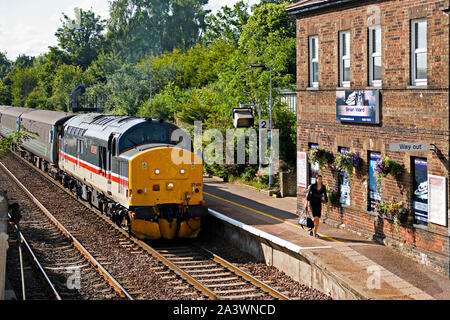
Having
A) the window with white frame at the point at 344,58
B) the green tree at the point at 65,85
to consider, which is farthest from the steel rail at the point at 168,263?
the green tree at the point at 65,85

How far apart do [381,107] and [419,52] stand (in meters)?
1.77

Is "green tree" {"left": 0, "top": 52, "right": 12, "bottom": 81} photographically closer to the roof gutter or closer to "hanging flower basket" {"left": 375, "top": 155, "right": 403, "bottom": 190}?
the roof gutter

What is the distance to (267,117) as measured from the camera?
1014 inches

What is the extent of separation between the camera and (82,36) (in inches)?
3575

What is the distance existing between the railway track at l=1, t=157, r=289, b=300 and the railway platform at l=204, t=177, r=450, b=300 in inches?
45.0

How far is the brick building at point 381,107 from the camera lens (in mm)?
13000

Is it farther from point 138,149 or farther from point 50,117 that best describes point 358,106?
point 50,117

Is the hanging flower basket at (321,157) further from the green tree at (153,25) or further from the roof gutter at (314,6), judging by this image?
the green tree at (153,25)

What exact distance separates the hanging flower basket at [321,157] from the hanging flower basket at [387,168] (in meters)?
2.49

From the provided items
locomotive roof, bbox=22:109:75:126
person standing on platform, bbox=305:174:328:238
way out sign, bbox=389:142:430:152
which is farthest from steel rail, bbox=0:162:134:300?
way out sign, bbox=389:142:430:152

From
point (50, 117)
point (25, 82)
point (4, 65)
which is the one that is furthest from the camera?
point (4, 65)

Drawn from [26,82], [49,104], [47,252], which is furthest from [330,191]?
[26,82]

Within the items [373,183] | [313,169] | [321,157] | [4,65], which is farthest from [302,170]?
[4,65]
